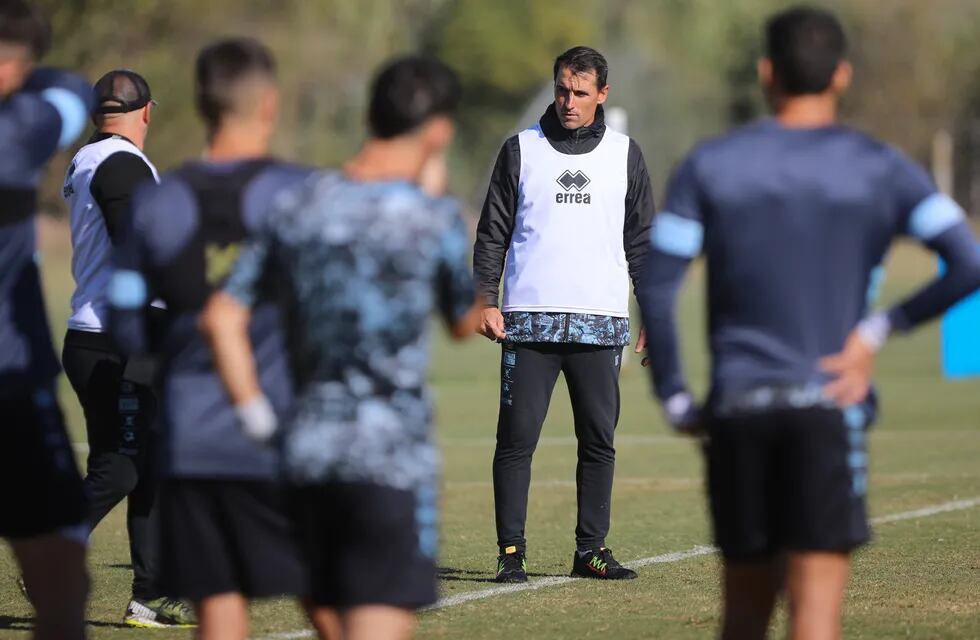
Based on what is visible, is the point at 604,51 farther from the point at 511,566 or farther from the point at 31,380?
the point at 31,380

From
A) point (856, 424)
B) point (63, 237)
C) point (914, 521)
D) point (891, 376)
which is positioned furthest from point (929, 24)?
point (856, 424)

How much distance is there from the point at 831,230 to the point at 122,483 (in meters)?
3.77

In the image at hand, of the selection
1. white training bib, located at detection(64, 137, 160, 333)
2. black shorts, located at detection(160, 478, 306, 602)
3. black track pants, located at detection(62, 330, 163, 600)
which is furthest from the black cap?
black shorts, located at detection(160, 478, 306, 602)

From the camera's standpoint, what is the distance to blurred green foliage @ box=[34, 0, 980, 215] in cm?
4797

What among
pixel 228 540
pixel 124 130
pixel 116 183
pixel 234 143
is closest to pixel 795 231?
pixel 234 143

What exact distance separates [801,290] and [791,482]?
51 cm

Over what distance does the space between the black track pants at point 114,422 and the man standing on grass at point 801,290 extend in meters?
3.29

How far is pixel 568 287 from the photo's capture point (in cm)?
833

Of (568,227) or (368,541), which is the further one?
(568,227)

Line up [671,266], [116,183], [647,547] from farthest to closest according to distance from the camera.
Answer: [647,547] → [116,183] → [671,266]

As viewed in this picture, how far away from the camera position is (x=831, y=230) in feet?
14.7

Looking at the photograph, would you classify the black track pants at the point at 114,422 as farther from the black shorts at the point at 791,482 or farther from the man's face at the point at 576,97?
the black shorts at the point at 791,482

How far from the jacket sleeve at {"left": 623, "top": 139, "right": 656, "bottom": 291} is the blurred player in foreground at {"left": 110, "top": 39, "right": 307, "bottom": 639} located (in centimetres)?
403

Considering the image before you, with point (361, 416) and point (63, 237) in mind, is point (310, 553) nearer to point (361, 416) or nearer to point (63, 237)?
point (361, 416)
